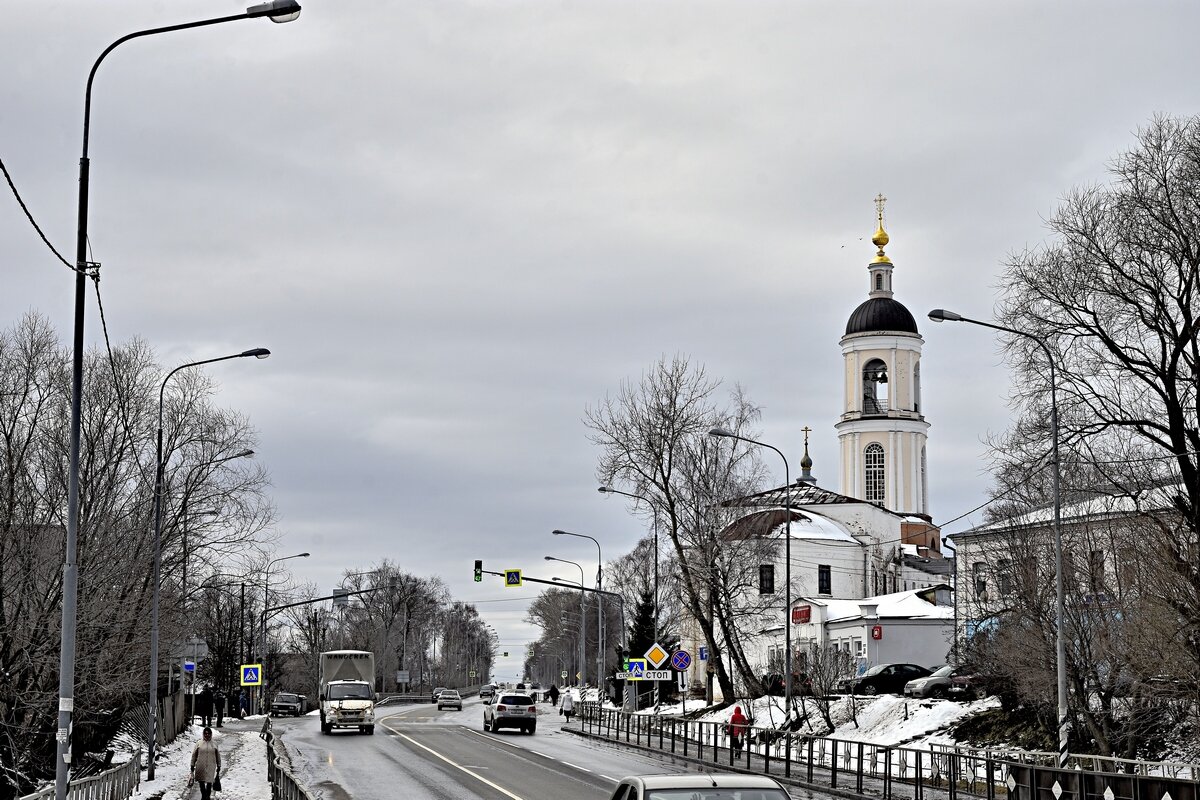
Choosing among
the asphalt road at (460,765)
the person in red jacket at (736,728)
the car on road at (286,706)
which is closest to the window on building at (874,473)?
the car on road at (286,706)

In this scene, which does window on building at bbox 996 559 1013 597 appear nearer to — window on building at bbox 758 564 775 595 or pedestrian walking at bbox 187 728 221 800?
pedestrian walking at bbox 187 728 221 800

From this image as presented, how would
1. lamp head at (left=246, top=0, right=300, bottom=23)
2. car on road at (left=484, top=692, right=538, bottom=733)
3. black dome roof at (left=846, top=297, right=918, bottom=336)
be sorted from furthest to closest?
1. black dome roof at (left=846, top=297, right=918, bottom=336)
2. car on road at (left=484, top=692, right=538, bottom=733)
3. lamp head at (left=246, top=0, right=300, bottom=23)

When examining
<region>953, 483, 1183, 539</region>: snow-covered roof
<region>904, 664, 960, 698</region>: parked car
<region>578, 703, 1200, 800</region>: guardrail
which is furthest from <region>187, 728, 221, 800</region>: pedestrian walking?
<region>904, 664, 960, 698</region>: parked car

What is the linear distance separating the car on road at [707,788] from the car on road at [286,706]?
74.0m

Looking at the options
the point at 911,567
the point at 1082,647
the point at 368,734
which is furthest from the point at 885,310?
the point at 1082,647

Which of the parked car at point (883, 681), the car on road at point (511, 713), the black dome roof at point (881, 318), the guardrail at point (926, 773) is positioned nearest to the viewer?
the guardrail at point (926, 773)

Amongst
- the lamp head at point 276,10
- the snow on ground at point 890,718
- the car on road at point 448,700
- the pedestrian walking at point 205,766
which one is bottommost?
the car on road at point 448,700

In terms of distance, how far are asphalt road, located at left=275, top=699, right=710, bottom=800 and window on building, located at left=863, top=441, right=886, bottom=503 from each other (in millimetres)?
57270

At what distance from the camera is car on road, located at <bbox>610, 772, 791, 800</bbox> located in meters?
11.5

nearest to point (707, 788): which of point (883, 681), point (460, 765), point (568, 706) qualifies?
point (460, 765)

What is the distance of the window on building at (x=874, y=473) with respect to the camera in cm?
10988

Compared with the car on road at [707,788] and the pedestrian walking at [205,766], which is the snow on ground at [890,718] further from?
the car on road at [707,788]

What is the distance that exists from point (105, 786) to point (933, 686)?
38.5 m

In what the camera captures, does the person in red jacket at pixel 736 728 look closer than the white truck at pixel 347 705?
Yes
